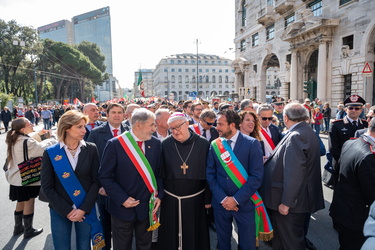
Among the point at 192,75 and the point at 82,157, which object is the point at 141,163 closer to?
the point at 82,157

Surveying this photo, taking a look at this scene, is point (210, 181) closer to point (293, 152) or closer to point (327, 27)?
point (293, 152)

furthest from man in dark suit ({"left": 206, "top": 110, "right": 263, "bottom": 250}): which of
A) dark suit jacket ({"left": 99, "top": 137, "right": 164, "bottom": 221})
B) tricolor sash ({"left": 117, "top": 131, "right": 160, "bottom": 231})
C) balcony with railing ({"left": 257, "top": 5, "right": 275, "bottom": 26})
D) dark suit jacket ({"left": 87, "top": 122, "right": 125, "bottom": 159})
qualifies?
balcony with railing ({"left": 257, "top": 5, "right": 275, "bottom": 26})

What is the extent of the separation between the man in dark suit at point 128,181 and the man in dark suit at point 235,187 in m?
0.79

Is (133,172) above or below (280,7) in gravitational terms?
below

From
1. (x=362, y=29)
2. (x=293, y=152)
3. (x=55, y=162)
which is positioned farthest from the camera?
(x=362, y=29)

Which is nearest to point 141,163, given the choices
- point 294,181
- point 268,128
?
point 294,181

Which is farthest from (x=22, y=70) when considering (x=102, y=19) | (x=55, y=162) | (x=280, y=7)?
(x=102, y=19)

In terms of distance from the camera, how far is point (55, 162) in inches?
110

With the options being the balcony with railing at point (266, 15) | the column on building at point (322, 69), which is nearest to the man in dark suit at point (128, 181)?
the column on building at point (322, 69)

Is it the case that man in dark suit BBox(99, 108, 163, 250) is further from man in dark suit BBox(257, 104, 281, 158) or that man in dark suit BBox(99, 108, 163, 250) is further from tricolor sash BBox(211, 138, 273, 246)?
man in dark suit BBox(257, 104, 281, 158)

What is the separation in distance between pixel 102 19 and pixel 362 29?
13871 centimetres

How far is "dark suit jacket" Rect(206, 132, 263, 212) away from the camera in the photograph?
302 centimetres

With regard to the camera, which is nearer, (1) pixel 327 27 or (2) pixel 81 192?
(2) pixel 81 192

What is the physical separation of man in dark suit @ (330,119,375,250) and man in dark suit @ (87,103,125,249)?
124 inches
